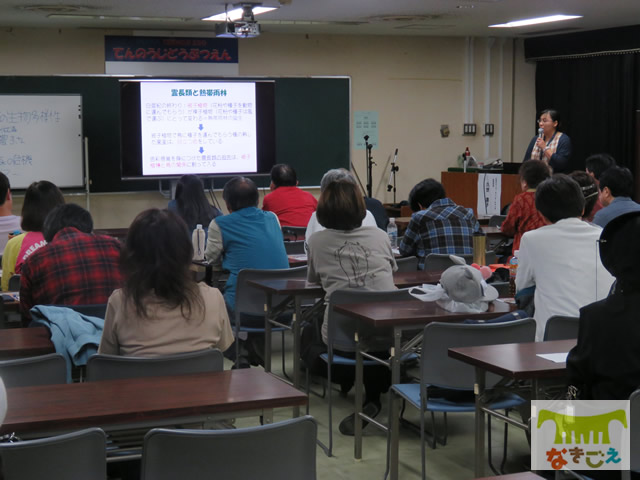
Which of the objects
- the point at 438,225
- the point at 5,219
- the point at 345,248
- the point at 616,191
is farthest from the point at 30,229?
the point at 616,191

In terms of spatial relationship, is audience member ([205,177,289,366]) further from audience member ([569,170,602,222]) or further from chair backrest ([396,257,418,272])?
audience member ([569,170,602,222])

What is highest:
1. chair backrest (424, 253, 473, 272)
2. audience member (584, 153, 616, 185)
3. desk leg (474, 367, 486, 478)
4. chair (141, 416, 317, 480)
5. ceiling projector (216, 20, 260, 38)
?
ceiling projector (216, 20, 260, 38)

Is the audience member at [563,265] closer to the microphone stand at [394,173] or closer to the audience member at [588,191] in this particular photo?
the audience member at [588,191]

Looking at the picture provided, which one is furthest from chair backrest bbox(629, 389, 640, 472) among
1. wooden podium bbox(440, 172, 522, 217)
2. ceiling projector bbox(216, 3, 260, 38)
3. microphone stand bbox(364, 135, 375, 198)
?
microphone stand bbox(364, 135, 375, 198)

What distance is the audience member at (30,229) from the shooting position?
4473 mm

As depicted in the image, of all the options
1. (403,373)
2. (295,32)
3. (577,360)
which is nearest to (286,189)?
(403,373)

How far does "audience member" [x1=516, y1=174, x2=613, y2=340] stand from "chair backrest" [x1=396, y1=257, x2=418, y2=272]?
1.67 meters

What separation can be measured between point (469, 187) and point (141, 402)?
762 cm

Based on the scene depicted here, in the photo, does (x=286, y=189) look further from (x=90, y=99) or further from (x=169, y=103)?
(x=90, y=99)

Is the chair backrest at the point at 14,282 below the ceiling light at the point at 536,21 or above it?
below

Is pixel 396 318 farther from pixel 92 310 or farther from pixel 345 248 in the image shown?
pixel 92 310

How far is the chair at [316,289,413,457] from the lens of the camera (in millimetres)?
3988

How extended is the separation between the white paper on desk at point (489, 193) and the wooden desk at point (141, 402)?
6.76m

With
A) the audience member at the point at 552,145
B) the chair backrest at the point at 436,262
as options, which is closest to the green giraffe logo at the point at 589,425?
the chair backrest at the point at 436,262
